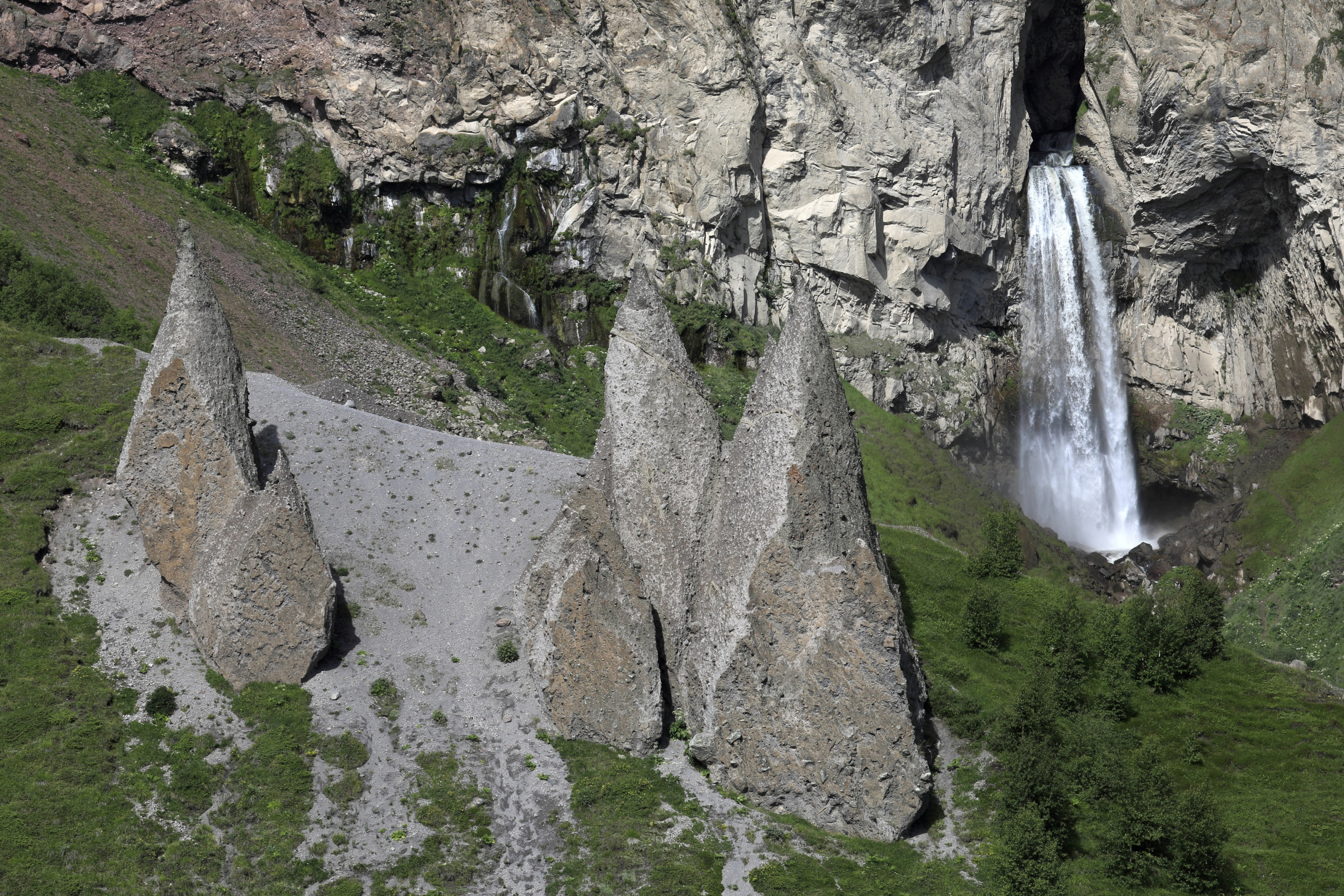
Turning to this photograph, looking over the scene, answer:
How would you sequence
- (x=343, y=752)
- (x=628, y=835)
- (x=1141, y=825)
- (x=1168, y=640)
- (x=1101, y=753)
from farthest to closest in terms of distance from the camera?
(x=1168, y=640) < (x=1101, y=753) < (x=343, y=752) < (x=628, y=835) < (x=1141, y=825)

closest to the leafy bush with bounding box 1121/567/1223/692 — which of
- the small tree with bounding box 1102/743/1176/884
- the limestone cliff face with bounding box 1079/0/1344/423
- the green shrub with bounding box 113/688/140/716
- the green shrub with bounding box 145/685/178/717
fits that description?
the small tree with bounding box 1102/743/1176/884

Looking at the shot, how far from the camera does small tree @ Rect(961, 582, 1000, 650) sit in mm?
38688

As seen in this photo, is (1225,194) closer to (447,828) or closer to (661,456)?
(661,456)

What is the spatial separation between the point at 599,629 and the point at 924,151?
53225 millimetres

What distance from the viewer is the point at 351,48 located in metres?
72.1

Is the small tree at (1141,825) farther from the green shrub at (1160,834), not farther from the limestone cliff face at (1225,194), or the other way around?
the limestone cliff face at (1225,194)

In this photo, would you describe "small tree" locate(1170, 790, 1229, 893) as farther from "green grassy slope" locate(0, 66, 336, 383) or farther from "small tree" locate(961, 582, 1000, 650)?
"green grassy slope" locate(0, 66, 336, 383)

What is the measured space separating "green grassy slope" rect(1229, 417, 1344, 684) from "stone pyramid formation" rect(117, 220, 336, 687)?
145 feet

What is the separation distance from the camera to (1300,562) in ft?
185

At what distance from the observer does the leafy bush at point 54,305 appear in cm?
4744

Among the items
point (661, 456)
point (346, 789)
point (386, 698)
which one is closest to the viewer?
point (346, 789)

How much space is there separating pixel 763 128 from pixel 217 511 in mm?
51139

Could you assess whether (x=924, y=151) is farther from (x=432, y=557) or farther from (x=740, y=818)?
(x=740, y=818)

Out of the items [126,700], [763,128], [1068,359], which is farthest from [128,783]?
[1068,359]
